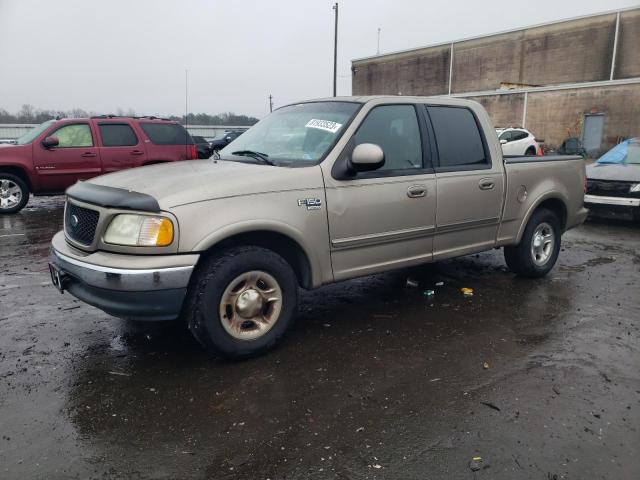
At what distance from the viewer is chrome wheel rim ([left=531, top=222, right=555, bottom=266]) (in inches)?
217

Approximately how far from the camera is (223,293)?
3.30 meters

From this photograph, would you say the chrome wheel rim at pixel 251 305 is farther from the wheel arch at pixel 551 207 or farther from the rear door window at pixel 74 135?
the rear door window at pixel 74 135

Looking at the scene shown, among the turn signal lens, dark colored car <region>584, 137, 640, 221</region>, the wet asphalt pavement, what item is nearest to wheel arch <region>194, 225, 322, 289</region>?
the turn signal lens

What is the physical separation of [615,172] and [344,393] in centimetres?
819

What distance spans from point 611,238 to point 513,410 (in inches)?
246

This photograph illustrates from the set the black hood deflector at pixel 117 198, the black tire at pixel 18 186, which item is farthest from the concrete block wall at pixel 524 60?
the black hood deflector at pixel 117 198

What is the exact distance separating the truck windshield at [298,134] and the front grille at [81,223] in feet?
4.23

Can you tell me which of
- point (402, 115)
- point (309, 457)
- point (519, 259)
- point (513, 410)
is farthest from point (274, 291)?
point (519, 259)

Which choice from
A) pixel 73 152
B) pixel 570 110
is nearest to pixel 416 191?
pixel 73 152

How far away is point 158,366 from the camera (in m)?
3.47

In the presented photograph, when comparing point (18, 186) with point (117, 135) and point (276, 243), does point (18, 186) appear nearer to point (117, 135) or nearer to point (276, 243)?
point (117, 135)

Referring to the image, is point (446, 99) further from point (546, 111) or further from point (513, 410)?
point (546, 111)

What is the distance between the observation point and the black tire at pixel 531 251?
5.38 metres

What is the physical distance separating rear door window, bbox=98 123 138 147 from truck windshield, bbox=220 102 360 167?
6847 millimetres
